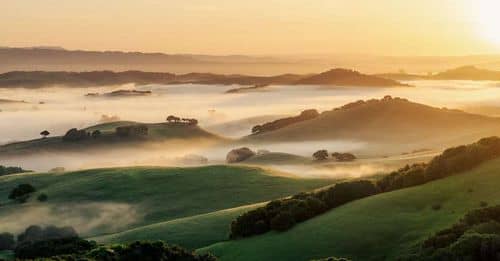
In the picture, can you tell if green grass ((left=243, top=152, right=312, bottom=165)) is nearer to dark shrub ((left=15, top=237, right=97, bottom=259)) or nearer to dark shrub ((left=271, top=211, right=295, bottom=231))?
dark shrub ((left=271, top=211, right=295, bottom=231))

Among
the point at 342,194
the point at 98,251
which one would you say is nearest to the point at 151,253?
the point at 98,251

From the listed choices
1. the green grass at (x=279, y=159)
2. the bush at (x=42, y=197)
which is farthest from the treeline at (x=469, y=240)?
the green grass at (x=279, y=159)

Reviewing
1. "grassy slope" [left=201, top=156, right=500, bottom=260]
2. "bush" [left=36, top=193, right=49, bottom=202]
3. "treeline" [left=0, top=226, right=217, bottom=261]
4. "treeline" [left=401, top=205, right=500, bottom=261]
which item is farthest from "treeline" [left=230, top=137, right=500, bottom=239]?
"bush" [left=36, top=193, right=49, bottom=202]

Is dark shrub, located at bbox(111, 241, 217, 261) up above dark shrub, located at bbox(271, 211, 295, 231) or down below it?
below

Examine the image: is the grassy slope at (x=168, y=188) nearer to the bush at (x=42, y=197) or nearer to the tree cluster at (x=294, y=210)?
the bush at (x=42, y=197)

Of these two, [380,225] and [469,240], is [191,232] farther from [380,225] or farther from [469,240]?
[469,240]
